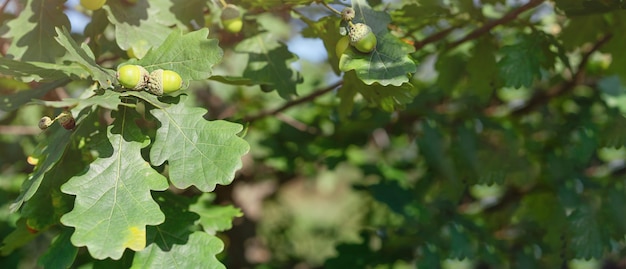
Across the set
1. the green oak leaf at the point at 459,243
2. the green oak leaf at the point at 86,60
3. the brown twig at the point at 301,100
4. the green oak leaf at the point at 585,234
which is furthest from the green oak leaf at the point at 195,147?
the green oak leaf at the point at 585,234

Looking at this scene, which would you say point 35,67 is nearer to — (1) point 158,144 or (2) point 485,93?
(1) point 158,144

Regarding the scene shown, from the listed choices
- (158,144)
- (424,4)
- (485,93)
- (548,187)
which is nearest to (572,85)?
(548,187)

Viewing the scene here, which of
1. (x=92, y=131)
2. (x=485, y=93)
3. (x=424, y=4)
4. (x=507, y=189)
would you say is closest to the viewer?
(x=92, y=131)

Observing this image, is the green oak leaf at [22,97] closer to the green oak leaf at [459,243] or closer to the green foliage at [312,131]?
the green foliage at [312,131]

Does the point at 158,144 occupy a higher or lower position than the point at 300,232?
higher

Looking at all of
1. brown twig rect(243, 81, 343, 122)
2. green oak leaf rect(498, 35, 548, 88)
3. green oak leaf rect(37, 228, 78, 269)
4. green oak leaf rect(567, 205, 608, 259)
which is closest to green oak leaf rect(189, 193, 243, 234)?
green oak leaf rect(37, 228, 78, 269)

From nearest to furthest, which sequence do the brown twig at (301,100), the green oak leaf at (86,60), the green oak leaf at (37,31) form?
the green oak leaf at (86,60)
the green oak leaf at (37,31)
the brown twig at (301,100)
